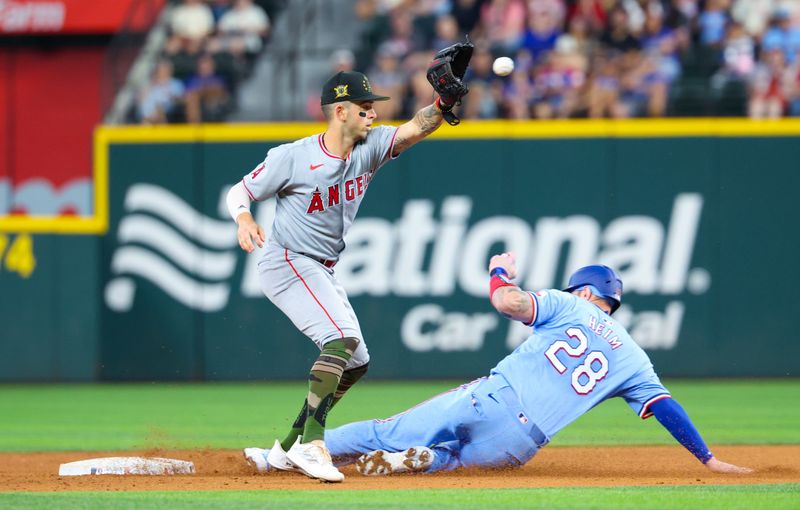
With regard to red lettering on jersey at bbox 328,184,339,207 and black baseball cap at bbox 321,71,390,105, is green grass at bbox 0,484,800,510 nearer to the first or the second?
red lettering on jersey at bbox 328,184,339,207

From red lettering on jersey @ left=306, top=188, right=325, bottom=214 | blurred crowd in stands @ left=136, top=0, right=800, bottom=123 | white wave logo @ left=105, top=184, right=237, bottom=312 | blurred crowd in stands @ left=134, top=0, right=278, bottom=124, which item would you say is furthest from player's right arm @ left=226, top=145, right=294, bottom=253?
blurred crowd in stands @ left=134, top=0, right=278, bottom=124

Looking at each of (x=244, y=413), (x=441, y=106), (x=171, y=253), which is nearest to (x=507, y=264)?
(x=441, y=106)

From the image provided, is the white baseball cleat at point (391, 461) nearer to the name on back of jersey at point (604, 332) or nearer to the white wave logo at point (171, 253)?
the name on back of jersey at point (604, 332)

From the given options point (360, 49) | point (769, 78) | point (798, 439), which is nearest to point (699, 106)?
point (769, 78)

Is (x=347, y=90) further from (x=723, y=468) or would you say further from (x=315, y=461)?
(x=723, y=468)

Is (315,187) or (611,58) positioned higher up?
(611,58)

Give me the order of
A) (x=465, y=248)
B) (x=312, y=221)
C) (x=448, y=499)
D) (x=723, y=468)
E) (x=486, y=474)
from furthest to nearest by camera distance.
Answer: (x=465, y=248)
(x=312, y=221)
(x=486, y=474)
(x=723, y=468)
(x=448, y=499)
